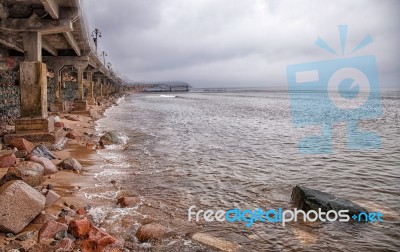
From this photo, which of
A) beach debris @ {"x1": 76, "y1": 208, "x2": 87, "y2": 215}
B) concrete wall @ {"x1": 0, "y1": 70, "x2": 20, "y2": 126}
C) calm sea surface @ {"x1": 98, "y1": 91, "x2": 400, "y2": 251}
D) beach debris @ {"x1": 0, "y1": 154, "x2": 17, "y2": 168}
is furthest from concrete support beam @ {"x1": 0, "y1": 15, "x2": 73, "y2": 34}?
beach debris @ {"x1": 76, "y1": 208, "x2": 87, "y2": 215}

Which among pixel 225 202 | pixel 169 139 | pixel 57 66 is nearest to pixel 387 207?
pixel 225 202

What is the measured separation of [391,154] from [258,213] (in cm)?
871

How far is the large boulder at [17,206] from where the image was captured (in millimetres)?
4344

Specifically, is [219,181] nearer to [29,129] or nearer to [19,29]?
[29,129]

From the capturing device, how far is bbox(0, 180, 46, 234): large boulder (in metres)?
4.34

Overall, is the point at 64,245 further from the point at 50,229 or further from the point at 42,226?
the point at 42,226

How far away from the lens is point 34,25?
10.0 m

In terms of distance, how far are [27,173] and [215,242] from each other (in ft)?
12.7

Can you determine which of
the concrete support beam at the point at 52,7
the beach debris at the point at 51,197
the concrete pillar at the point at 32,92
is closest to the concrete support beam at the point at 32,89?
the concrete pillar at the point at 32,92

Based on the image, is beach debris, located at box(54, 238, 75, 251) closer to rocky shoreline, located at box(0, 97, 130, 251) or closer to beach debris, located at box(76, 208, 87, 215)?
rocky shoreline, located at box(0, 97, 130, 251)

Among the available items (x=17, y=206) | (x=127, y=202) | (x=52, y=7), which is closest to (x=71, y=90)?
(x=52, y=7)

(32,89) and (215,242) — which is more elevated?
(32,89)

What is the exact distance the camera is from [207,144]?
1338 cm

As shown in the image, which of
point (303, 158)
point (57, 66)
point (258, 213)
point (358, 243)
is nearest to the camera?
Answer: point (358, 243)
